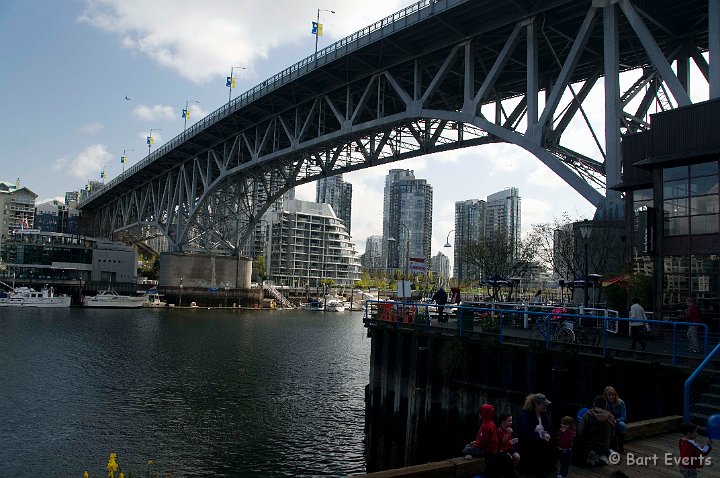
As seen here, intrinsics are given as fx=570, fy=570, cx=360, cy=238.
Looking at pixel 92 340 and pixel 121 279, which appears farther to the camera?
pixel 121 279

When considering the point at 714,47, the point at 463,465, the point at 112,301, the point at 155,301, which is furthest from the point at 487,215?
the point at 463,465

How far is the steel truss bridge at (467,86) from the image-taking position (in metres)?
31.3

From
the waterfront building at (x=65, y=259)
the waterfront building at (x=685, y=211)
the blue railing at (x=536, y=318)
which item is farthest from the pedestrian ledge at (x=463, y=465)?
the waterfront building at (x=65, y=259)

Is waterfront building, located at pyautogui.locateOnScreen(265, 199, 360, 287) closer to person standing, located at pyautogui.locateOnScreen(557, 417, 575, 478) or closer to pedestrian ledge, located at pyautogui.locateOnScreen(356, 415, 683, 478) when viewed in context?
pedestrian ledge, located at pyautogui.locateOnScreen(356, 415, 683, 478)

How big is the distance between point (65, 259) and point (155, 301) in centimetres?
3386

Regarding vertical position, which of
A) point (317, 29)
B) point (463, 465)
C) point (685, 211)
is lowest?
point (463, 465)

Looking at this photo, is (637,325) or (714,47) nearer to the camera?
(637,325)

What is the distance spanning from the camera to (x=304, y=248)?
163500mm

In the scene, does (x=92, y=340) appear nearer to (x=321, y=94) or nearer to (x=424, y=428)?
(x=321, y=94)

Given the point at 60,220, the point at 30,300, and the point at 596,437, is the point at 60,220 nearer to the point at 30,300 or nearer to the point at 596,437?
the point at 30,300

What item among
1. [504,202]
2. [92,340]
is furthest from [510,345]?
[504,202]

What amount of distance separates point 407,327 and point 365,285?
148903 millimetres

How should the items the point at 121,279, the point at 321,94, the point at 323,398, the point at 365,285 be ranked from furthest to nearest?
the point at 365,285
the point at 121,279
the point at 321,94
the point at 323,398

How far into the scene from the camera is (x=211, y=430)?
22.5m
